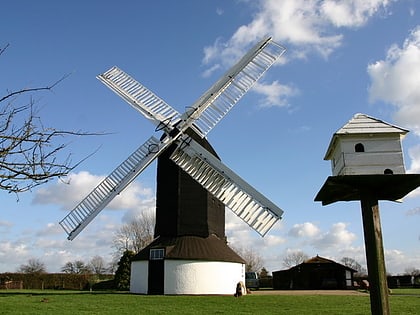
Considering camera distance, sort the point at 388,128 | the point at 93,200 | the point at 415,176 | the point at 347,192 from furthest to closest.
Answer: the point at 93,200
the point at 388,128
the point at 347,192
the point at 415,176

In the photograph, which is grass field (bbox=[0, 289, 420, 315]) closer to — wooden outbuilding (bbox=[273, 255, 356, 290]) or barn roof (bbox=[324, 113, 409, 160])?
barn roof (bbox=[324, 113, 409, 160])

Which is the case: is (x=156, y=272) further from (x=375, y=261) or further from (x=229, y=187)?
(x=375, y=261)

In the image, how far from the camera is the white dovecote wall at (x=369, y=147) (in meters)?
6.09

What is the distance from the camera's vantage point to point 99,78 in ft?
78.0

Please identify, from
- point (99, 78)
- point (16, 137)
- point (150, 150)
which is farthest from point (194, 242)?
point (16, 137)

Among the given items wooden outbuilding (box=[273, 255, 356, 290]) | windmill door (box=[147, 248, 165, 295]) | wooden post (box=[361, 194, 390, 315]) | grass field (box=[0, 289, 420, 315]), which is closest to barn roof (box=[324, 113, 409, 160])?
wooden post (box=[361, 194, 390, 315])

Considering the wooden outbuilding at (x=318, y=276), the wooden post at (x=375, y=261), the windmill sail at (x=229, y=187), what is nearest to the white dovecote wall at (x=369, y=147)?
the wooden post at (x=375, y=261)

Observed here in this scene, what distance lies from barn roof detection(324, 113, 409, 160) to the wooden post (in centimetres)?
119

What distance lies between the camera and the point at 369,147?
20.2 ft

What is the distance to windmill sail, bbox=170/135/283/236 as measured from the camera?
1802cm

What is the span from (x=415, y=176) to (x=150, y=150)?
672 inches

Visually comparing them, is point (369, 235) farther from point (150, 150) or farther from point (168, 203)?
point (168, 203)

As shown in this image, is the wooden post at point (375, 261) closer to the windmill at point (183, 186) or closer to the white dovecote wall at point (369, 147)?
the white dovecote wall at point (369, 147)

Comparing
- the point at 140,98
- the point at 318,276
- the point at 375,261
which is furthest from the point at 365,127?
the point at 318,276
